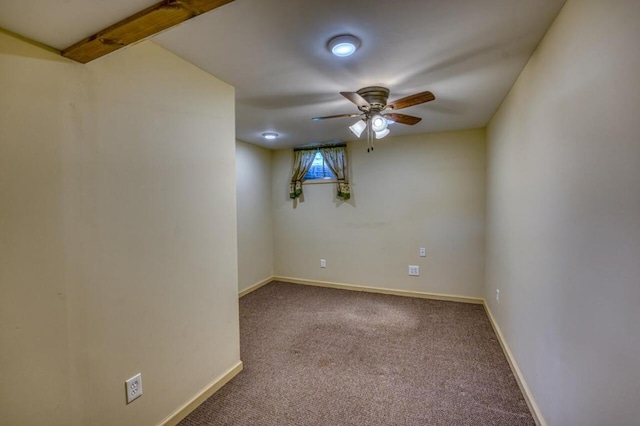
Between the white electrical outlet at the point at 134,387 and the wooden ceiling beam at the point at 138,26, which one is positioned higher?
the wooden ceiling beam at the point at 138,26

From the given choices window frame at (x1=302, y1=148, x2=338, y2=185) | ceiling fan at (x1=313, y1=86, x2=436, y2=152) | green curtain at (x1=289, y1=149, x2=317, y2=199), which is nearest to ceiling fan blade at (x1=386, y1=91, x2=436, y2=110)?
ceiling fan at (x1=313, y1=86, x2=436, y2=152)

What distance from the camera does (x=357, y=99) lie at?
7.09 ft

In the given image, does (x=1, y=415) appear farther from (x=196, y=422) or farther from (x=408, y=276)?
(x=408, y=276)

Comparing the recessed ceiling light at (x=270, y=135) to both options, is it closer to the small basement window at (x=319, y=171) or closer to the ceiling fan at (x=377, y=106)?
the small basement window at (x=319, y=171)

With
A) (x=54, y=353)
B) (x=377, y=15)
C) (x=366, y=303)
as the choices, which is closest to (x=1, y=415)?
(x=54, y=353)

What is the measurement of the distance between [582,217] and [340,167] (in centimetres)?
337

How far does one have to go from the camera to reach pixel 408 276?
13.8 ft

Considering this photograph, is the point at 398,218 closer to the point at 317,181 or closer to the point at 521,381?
the point at 317,181

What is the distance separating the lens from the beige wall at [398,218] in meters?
3.90

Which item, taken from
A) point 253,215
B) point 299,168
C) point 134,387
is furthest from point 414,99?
point 253,215

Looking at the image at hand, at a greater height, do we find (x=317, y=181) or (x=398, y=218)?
(x=317, y=181)

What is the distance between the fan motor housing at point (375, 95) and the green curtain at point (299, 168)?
2312 mm

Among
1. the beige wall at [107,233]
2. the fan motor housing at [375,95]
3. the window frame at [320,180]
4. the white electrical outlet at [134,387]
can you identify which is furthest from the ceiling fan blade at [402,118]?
the white electrical outlet at [134,387]

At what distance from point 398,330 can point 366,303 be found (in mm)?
848
